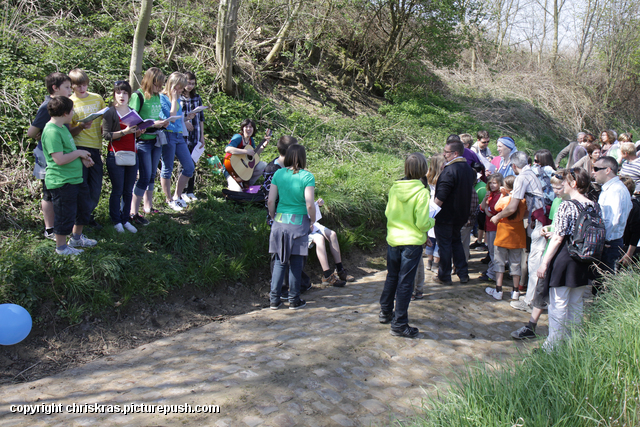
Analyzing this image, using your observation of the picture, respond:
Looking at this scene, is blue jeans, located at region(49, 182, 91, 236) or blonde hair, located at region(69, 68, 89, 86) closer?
blue jeans, located at region(49, 182, 91, 236)

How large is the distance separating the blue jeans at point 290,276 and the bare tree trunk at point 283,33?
741cm

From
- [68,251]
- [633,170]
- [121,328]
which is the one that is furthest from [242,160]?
[633,170]

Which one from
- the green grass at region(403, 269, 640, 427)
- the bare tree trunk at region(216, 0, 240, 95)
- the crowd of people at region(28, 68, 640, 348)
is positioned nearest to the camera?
the green grass at region(403, 269, 640, 427)

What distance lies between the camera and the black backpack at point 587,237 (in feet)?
14.3

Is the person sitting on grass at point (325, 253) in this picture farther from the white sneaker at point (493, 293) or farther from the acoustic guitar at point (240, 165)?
the white sneaker at point (493, 293)

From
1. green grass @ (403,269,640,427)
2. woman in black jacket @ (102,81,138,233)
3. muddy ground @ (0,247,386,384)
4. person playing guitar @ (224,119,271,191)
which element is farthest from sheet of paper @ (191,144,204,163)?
green grass @ (403,269,640,427)

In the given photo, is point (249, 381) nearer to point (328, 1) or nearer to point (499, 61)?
point (328, 1)

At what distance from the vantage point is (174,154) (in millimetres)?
7000

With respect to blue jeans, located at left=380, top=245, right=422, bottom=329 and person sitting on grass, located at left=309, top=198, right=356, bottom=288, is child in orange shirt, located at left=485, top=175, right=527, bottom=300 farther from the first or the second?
person sitting on grass, located at left=309, top=198, right=356, bottom=288

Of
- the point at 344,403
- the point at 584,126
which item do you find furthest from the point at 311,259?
the point at 584,126

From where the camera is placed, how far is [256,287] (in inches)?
252

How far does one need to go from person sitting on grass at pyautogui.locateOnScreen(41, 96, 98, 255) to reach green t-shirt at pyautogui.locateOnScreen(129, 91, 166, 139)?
1.20 m

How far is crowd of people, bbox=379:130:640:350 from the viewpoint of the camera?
455cm

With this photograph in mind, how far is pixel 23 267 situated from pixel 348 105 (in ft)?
34.3
